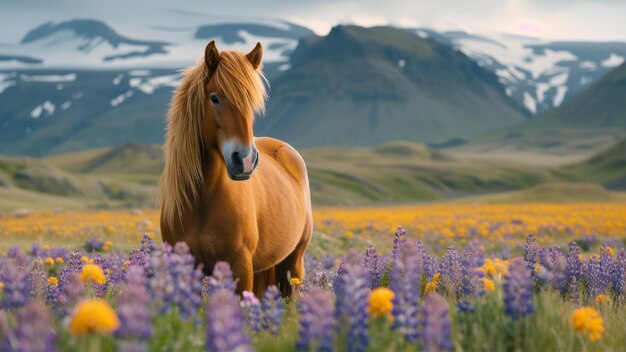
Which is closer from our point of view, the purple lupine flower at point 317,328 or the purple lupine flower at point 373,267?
the purple lupine flower at point 317,328

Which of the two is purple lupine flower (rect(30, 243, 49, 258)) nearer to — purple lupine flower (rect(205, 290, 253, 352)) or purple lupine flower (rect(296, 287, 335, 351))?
purple lupine flower (rect(296, 287, 335, 351))

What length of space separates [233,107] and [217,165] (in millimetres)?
686

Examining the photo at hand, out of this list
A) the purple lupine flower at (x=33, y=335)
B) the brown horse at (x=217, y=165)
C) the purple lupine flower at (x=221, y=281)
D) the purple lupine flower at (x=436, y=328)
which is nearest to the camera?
the purple lupine flower at (x=33, y=335)

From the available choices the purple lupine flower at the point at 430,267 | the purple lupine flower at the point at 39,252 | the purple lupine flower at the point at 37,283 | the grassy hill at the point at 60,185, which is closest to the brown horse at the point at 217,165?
the purple lupine flower at the point at 37,283

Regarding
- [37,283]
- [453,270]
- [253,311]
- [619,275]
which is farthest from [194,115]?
[619,275]

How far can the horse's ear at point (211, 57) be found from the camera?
249 inches

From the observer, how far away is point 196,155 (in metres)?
6.50

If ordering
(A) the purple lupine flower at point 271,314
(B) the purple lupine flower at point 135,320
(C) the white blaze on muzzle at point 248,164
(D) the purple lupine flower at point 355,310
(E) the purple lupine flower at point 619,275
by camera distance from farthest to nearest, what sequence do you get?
(E) the purple lupine flower at point 619,275 → (C) the white blaze on muzzle at point 248,164 → (A) the purple lupine flower at point 271,314 → (D) the purple lupine flower at point 355,310 → (B) the purple lupine flower at point 135,320

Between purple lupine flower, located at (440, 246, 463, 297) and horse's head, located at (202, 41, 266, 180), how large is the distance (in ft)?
7.97

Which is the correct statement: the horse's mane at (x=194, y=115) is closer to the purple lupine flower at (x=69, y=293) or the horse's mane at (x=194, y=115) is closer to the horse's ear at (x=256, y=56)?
the horse's ear at (x=256, y=56)

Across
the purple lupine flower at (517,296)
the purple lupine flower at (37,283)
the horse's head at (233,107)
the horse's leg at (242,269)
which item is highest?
the horse's head at (233,107)

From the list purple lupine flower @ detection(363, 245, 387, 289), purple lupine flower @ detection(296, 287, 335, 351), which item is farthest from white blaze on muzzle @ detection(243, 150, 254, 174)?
purple lupine flower @ detection(296, 287, 335, 351)

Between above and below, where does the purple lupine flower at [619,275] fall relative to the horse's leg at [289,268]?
above

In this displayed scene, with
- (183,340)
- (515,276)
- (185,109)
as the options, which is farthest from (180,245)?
(185,109)
